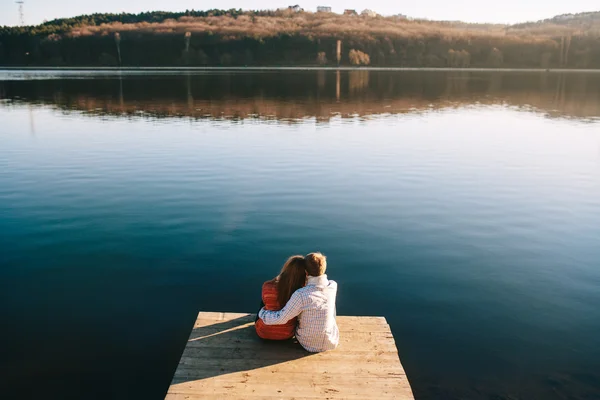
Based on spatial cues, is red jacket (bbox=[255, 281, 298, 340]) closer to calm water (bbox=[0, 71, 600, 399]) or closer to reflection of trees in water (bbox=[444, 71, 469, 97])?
calm water (bbox=[0, 71, 600, 399])

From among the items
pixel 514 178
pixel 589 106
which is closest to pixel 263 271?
pixel 514 178

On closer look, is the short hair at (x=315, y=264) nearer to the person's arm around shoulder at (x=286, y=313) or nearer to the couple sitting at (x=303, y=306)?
the couple sitting at (x=303, y=306)

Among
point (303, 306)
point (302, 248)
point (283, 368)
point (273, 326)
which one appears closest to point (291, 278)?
point (303, 306)

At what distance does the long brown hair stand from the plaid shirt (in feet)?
0.50

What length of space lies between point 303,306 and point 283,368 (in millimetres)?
873

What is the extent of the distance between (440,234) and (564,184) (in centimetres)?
964

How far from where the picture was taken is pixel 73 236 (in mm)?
15117

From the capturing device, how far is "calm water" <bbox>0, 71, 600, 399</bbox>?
9.50 metres

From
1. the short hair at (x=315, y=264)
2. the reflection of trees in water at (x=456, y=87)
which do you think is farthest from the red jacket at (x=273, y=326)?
the reflection of trees in water at (x=456, y=87)

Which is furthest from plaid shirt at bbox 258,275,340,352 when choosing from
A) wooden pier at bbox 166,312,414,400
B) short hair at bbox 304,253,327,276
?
wooden pier at bbox 166,312,414,400

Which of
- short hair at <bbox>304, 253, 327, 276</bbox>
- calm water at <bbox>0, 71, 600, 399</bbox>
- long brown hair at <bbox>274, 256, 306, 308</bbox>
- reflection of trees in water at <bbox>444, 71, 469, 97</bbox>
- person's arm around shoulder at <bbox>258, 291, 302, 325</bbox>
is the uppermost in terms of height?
short hair at <bbox>304, 253, 327, 276</bbox>

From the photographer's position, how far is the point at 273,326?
27.2ft

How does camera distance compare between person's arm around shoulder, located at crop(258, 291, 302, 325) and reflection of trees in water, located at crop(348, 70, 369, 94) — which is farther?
reflection of trees in water, located at crop(348, 70, 369, 94)

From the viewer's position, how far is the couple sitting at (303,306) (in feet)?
25.8
